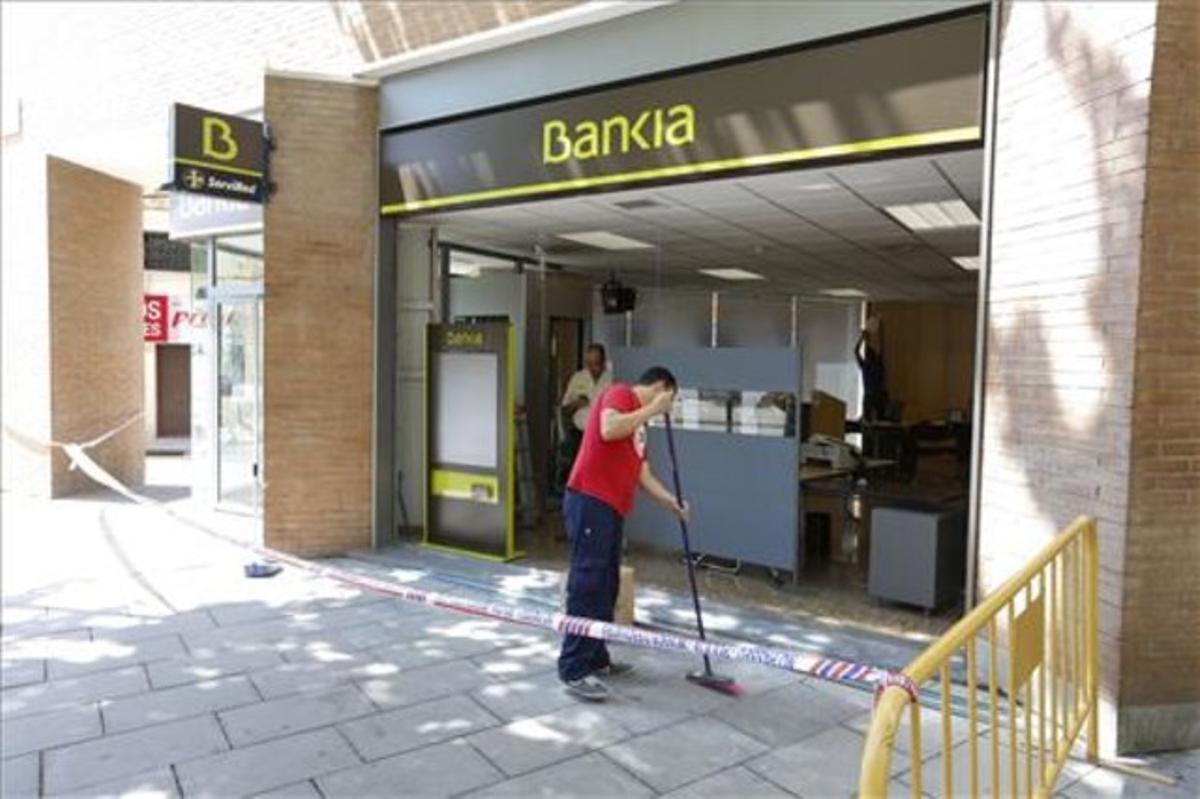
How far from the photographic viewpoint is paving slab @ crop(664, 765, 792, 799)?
366 cm

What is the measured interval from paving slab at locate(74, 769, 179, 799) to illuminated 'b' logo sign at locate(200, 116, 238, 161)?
483cm

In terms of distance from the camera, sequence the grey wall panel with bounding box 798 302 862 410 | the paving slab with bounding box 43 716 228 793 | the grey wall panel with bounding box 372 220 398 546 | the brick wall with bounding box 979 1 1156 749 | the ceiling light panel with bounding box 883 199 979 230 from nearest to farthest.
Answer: the paving slab with bounding box 43 716 228 793
the brick wall with bounding box 979 1 1156 749
the ceiling light panel with bounding box 883 199 979 230
the grey wall panel with bounding box 372 220 398 546
the grey wall panel with bounding box 798 302 862 410

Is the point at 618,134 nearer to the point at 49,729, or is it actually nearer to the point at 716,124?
the point at 716,124

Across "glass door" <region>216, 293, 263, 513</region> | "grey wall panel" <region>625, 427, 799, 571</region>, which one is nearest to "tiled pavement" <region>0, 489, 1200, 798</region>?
"grey wall panel" <region>625, 427, 799, 571</region>

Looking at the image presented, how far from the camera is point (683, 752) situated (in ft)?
13.3

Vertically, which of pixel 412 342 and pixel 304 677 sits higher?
pixel 412 342

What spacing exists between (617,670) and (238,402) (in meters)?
5.83

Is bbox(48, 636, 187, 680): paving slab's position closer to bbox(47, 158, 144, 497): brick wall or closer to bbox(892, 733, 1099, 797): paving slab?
bbox(892, 733, 1099, 797): paving slab

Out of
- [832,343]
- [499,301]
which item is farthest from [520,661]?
[832,343]

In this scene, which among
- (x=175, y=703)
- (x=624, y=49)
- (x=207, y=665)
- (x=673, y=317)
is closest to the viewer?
(x=175, y=703)

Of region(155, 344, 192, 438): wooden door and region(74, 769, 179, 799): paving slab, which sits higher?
region(155, 344, 192, 438): wooden door

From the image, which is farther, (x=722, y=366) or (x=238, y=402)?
(x=238, y=402)

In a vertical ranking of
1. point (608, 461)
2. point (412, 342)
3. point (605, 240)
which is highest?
point (605, 240)

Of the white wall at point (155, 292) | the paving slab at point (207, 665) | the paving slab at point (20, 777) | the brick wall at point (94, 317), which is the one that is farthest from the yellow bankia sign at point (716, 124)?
the white wall at point (155, 292)
